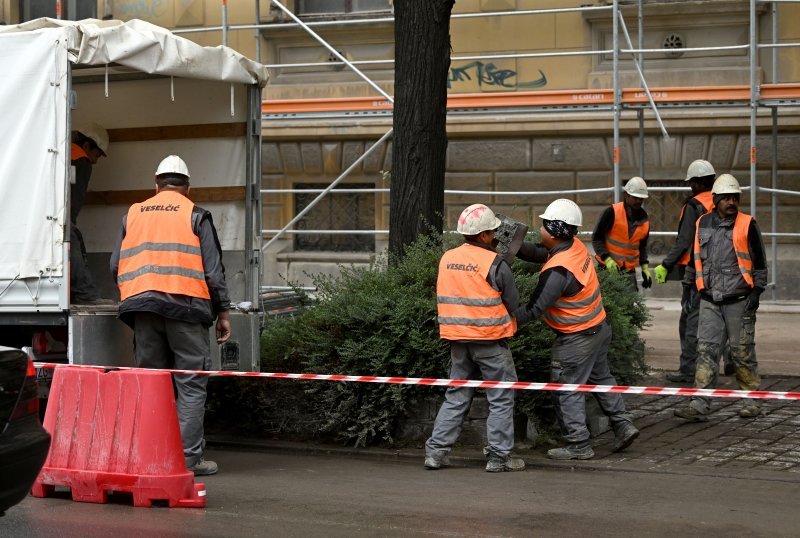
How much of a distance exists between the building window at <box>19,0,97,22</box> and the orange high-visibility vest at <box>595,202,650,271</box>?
34.0 feet


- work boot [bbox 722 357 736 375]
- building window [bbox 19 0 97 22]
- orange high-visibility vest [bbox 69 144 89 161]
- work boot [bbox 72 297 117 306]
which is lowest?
work boot [bbox 722 357 736 375]

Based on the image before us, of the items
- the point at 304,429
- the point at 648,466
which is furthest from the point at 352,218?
the point at 648,466

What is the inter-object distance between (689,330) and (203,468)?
4747mm

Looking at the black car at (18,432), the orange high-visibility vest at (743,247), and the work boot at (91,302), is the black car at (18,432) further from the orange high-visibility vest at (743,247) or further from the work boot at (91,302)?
the orange high-visibility vest at (743,247)

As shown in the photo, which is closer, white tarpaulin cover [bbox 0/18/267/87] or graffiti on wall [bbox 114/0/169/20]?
Answer: white tarpaulin cover [bbox 0/18/267/87]

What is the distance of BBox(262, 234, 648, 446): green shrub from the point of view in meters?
8.42

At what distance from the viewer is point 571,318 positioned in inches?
320

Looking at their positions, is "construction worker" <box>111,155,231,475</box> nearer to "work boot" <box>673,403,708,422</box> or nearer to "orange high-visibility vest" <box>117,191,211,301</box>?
"orange high-visibility vest" <box>117,191,211,301</box>

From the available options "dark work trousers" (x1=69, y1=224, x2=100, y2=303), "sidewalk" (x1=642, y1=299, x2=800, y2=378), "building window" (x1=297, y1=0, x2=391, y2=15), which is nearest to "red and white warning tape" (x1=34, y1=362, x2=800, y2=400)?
"dark work trousers" (x1=69, y1=224, x2=100, y2=303)

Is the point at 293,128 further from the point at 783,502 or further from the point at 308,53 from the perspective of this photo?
the point at 783,502

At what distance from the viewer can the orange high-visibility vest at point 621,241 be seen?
11.2 meters

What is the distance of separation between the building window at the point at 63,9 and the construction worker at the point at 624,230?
33.9 feet

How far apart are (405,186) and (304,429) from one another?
2075 mm

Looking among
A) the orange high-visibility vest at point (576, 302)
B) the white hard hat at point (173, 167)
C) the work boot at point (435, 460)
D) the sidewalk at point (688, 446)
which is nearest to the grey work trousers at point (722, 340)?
the sidewalk at point (688, 446)
